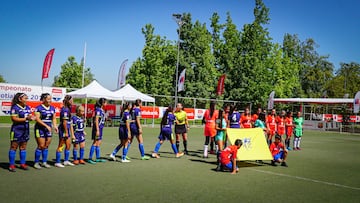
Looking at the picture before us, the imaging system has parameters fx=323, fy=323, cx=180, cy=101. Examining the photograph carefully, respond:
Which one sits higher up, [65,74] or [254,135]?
[65,74]

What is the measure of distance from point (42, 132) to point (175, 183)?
11.9 feet

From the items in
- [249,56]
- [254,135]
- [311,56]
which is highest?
[311,56]

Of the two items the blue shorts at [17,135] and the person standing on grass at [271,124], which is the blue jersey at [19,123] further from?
the person standing on grass at [271,124]

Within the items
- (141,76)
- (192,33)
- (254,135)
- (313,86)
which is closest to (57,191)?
(254,135)

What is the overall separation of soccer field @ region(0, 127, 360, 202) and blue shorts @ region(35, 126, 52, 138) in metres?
0.87

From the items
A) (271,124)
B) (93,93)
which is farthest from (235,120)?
(93,93)

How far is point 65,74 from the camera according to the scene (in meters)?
48.5

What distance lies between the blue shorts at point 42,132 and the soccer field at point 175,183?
34.3 inches

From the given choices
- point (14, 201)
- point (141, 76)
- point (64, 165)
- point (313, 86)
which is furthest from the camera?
point (313, 86)

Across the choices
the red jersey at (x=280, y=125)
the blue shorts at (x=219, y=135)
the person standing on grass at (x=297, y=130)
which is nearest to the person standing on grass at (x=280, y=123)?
the red jersey at (x=280, y=125)

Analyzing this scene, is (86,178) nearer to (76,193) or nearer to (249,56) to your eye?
(76,193)

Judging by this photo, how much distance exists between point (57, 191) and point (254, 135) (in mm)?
6571

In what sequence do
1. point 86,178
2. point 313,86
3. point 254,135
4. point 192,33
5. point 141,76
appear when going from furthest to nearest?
Answer: point 313,86, point 192,33, point 141,76, point 254,135, point 86,178

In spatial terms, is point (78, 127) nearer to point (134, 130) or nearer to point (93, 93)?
point (134, 130)
